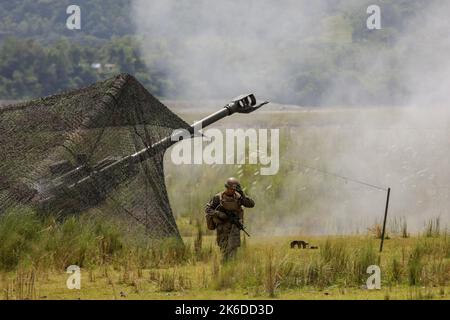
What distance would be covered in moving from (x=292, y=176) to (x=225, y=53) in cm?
5612

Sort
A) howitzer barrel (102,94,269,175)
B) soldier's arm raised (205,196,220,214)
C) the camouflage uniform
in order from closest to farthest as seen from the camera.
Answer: the camouflage uniform
soldier's arm raised (205,196,220,214)
howitzer barrel (102,94,269,175)

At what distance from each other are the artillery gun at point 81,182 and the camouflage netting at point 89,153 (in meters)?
0.02

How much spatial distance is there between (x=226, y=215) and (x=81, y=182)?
2.85 meters

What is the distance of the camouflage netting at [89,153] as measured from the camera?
2156 cm

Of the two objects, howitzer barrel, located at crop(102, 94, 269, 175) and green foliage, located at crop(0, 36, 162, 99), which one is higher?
green foliage, located at crop(0, 36, 162, 99)

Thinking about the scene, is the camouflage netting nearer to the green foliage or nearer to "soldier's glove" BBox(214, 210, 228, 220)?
"soldier's glove" BBox(214, 210, 228, 220)

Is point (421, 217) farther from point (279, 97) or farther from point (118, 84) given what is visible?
point (279, 97)

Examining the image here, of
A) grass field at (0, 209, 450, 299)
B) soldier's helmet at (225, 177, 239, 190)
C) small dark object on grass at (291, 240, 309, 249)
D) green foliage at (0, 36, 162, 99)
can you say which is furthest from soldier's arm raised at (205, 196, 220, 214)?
green foliage at (0, 36, 162, 99)

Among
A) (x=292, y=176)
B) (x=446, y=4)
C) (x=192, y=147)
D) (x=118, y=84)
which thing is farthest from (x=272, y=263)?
(x=446, y=4)

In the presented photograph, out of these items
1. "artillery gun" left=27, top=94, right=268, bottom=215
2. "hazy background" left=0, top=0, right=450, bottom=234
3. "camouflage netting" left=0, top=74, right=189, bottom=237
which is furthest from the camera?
"hazy background" left=0, top=0, right=450, bottom=234

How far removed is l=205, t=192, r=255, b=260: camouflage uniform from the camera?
2003 centimetres

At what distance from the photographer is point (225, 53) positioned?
87.7m

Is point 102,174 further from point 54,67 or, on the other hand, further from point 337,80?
point 54,67

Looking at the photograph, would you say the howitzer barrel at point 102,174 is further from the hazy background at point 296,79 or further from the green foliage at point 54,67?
the green foliage at point 54,67
